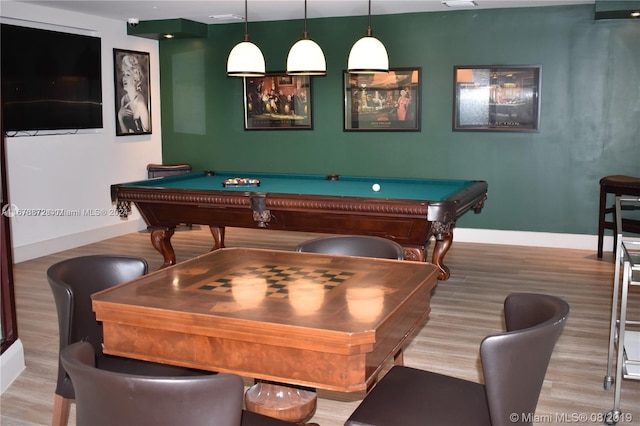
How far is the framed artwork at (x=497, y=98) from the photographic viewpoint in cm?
747

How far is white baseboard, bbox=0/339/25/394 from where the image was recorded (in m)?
3.73

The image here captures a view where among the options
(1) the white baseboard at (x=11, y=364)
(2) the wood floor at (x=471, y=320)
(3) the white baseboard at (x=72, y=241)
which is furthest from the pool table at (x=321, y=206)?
(1) the white baseboard at (x=11, y=364)

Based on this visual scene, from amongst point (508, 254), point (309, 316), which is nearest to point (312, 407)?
point (309, 316)

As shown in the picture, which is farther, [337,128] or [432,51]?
[337,128]

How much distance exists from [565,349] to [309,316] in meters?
2.67

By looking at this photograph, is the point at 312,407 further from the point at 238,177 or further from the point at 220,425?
the point at 238,177

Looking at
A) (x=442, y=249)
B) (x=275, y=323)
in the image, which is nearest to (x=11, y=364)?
(x=275, y=323)

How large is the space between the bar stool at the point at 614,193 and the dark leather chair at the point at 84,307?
5077 millimetres

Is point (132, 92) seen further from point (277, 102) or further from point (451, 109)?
point (451, 109)

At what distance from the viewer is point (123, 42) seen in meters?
8.35

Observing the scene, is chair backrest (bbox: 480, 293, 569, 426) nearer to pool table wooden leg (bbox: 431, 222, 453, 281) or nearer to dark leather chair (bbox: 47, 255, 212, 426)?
dark leather chair (bbox: 47, 255, 212, 426)

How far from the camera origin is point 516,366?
6.86 ft

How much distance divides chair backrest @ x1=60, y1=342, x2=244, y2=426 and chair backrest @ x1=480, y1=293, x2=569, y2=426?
792mm

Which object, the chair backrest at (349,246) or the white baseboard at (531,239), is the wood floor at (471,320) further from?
the chair backrest at (349,246)
